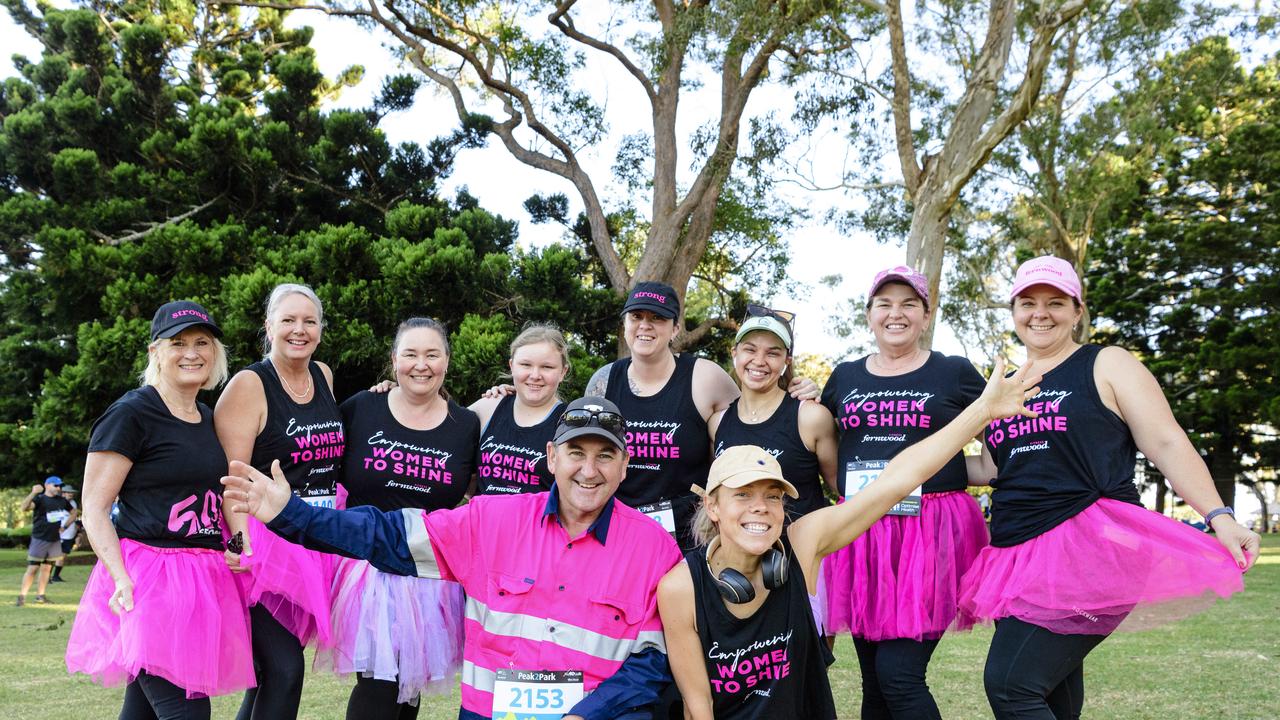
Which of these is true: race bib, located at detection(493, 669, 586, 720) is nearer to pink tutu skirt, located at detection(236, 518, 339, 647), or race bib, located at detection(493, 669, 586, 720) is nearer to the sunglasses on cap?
the sunglasses on cap

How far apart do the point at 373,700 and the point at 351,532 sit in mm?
1273

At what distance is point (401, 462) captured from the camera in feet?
14.7

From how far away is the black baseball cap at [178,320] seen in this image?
4051 millimetres

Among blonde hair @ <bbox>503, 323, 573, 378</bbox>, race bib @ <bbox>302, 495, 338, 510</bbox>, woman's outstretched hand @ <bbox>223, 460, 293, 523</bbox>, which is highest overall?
blonde hair @ <bbox>503, 323, 573, 378</bbox>

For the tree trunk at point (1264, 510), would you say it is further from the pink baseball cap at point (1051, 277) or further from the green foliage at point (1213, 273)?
the pink baseball cap at point (1051, 277)

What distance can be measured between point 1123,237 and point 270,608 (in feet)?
107

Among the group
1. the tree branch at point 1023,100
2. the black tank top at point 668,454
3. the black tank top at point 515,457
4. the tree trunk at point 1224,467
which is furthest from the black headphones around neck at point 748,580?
the tree trunk at point 1224,467

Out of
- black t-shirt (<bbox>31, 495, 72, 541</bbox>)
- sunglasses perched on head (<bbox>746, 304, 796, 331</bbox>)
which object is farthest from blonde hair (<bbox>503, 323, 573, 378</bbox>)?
black t-shirt (<bbox>31, 495, 72, 541</bbox>)

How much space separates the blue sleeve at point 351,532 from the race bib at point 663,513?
1.28m

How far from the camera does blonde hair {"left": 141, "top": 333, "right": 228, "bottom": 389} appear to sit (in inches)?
161

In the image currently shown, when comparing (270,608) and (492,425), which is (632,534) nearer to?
(492,425)

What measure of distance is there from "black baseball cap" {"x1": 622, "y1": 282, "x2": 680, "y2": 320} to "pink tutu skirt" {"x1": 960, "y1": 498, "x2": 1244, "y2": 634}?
186 cm

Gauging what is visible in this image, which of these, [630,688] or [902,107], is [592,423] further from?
[902,107]

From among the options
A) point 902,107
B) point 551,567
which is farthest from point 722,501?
point 902,107
